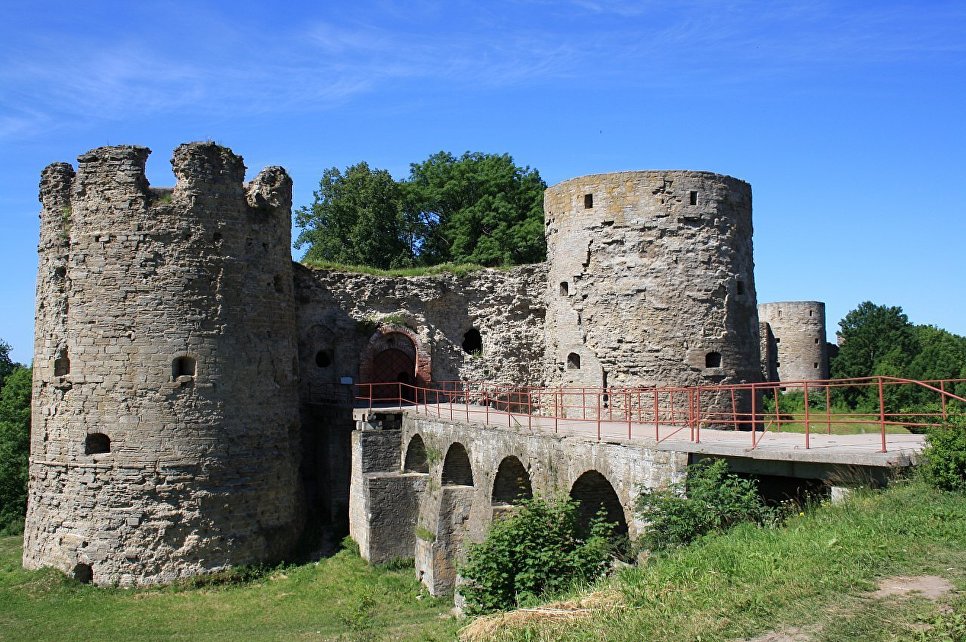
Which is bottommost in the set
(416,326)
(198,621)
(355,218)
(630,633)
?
(198,621)

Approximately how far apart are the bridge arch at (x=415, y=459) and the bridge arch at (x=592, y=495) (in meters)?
7.02

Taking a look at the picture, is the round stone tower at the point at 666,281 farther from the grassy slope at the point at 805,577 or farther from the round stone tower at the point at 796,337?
the round stone tower at the point at 796,337

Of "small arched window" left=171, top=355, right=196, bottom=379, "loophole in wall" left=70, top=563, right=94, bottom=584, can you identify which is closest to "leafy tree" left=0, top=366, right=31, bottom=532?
"loophole in wall" left=70, top=563, right=94, bottom=584

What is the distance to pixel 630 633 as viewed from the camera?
25.5ft

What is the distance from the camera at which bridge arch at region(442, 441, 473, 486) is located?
18547 mm

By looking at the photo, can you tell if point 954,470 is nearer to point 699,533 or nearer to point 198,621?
point 699,533

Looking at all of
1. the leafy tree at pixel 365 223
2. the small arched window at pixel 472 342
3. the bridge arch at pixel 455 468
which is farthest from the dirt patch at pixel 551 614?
the leafy tree at pixel 365 223

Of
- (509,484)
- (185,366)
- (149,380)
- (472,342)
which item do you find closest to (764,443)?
(509,484)

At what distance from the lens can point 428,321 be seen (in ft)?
82.8

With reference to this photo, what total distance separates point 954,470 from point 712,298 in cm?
1140

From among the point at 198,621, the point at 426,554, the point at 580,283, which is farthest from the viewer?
the point at 580,283

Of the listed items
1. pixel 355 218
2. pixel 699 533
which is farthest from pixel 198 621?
pixel 355 218

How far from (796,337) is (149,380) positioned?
107 ft

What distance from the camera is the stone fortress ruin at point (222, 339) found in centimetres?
1869
